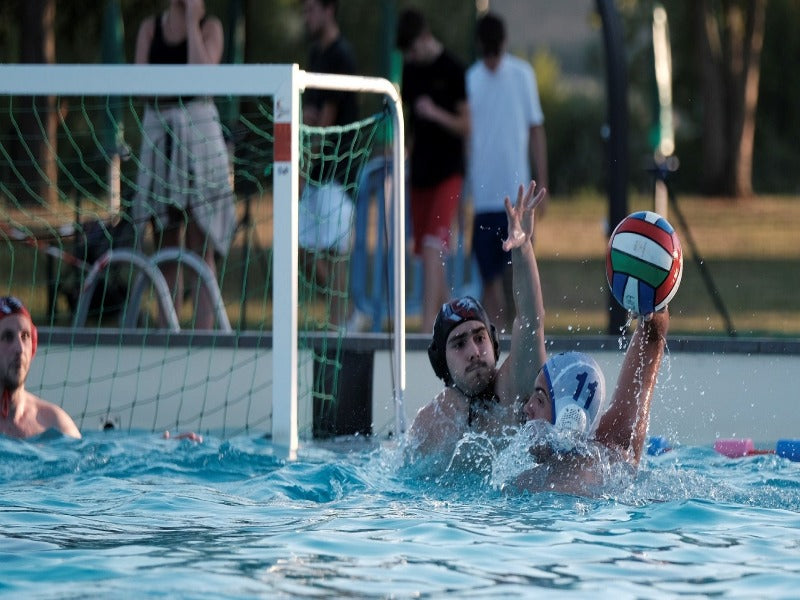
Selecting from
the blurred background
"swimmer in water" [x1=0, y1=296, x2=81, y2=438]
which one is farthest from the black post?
"swimmer in water" [x1=0, y1=296, x2=81, y2=438]

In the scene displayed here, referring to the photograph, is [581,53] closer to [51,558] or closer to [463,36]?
[463,36]

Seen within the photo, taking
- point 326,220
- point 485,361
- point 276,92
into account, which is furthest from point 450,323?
point 326,220

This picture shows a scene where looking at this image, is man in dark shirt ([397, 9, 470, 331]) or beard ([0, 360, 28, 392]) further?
man in dark shirt ([397, 9, 470, 331])

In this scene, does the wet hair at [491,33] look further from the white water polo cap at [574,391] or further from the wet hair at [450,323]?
the white water polo cap at [574,391]

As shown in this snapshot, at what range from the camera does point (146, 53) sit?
8.64 m

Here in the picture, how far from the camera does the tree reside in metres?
25.4

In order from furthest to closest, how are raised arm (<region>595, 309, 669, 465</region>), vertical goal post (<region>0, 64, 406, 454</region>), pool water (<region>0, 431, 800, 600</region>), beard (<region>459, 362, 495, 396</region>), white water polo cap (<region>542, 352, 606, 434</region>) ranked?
1. vertical goal post (<region>0, 64, 406, 454</region>)
2. beard (<region>459, 362, 495, 396</region>)
3. white water polo cap (<region>542, 352, 606, 434</region>)
4. raised arm (<region>595, 309, 669, 465</region>)
5. pool water (<region>0, 431, 800, 600</region>)

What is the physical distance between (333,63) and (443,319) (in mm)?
3463

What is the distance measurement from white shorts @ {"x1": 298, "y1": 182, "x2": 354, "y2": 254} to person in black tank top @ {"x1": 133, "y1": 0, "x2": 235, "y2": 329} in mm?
481

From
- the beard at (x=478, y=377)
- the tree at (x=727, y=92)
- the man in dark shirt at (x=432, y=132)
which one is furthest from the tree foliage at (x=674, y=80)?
the beard at (x=478, y=377)

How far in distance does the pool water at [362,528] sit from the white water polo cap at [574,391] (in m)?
0.35

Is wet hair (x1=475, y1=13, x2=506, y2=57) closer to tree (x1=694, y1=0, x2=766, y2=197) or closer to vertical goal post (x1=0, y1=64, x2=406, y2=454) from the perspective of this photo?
vertical goal post (x1=0, y1=64, x2=406, y2=454)

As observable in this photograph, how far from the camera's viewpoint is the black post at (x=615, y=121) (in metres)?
8.50

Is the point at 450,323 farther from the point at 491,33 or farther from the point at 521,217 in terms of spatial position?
the point at 491,33
